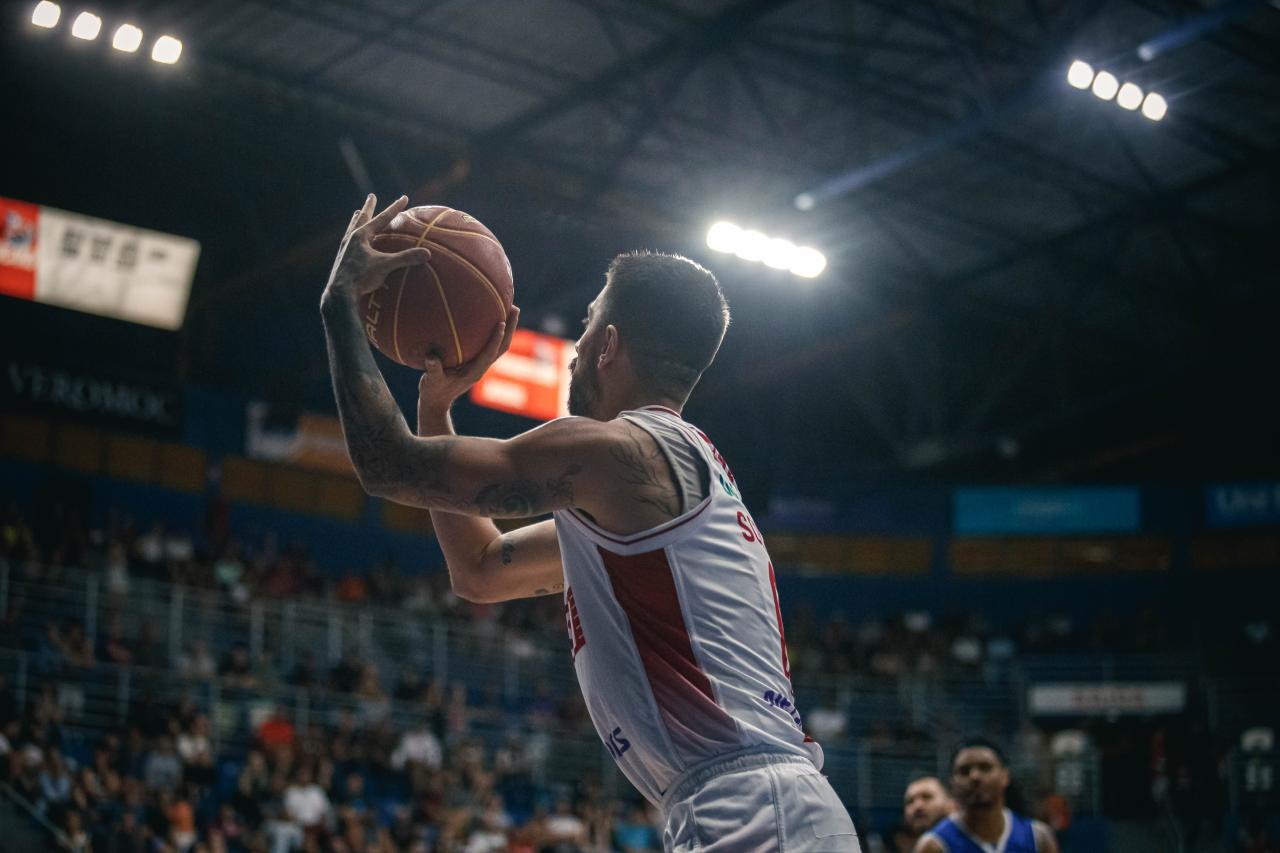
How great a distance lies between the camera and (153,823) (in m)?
11.9

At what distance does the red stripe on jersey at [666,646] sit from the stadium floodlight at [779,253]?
617 inches

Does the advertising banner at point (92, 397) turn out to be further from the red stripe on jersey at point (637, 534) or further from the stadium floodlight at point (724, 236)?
the red stripe on jersey at point (637, 534)

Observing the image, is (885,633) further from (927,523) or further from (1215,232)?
(1215,232)

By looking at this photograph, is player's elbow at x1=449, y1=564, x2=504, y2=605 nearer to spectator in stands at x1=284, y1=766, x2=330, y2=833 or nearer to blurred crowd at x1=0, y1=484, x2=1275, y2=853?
blurred crowd at x1=0, y1=484, x2=1275, y2=853

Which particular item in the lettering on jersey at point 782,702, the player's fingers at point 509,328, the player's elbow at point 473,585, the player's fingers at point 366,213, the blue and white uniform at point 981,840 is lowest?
the blue and white uniform at point 981,840

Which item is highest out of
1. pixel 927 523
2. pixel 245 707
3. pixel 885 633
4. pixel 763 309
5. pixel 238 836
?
pixel 763 309

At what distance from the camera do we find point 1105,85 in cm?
1480

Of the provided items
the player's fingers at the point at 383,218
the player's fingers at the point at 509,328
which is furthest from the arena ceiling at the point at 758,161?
the player's fingers at the point at 383,218

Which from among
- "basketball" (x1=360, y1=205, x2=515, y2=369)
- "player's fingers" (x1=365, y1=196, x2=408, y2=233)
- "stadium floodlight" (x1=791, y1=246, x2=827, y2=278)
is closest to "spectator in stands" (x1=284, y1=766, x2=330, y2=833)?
"stadium floodlight" (x1=791, y1=246, x2=827, y2=278)

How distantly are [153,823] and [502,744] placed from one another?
Answer: 266 inches

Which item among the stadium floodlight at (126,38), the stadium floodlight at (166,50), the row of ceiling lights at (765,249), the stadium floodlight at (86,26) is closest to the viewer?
the stadium floodlight at (86,26)

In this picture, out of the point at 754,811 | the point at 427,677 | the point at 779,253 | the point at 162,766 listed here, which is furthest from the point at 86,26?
the point at 754,811

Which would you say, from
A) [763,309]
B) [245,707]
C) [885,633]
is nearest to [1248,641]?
[885,633]

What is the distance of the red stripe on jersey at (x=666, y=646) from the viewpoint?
2.87 m
